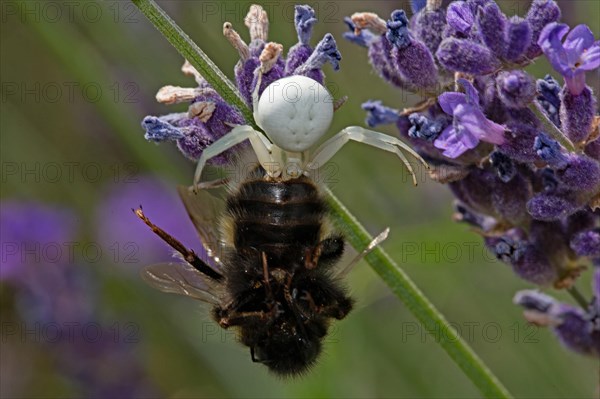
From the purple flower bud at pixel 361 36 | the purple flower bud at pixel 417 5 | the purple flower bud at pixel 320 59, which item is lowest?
the purple flower bud at pixel 417 5

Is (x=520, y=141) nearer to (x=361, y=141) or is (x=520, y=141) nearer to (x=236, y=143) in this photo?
(x=361, y=141)

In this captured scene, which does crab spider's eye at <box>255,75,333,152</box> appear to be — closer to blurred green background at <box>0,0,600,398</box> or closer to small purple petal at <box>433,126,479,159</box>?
small purple petal at <box>433,126,479,159</box>

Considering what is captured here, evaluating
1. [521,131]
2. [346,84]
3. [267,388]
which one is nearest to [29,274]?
[267,388]

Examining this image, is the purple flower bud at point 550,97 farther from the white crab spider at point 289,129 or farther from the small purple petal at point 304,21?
the small purple petal at point 304,21

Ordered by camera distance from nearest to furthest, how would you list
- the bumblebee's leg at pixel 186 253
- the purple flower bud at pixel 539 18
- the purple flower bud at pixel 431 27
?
the bumblebee's leg at pixel 186 253 < the purple flower bud at pixel 539 18 < the purple flower bud at pixel 431 27

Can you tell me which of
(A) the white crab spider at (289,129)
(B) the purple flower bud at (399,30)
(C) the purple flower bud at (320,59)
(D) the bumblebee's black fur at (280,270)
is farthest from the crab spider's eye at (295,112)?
(B) the purple flower bud at (399,30)

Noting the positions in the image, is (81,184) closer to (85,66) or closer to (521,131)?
(85,66)
